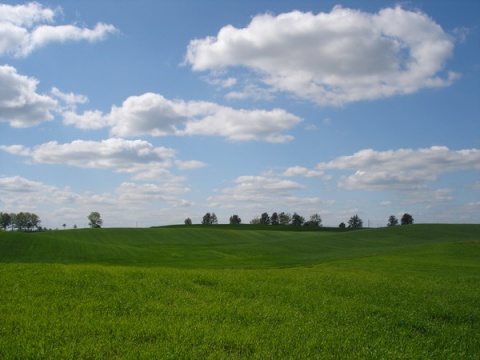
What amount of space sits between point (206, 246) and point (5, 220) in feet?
509

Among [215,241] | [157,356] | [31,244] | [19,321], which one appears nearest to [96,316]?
[19,321]

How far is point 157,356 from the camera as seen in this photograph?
9.58 metres

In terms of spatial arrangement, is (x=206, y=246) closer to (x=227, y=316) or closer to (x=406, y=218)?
(x=227, y=316)

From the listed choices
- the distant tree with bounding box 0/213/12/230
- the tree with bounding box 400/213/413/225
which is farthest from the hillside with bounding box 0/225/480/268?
the distant tree with bounding box 0/213/12/230

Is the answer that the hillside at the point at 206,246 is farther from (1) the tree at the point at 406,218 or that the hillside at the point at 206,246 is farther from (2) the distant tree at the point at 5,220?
(2) the distant tree at the point at 5,220

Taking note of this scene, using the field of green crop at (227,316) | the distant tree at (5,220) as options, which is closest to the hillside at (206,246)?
the field of green crop at (227,316)

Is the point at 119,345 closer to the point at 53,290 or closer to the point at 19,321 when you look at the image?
the point at 19,321

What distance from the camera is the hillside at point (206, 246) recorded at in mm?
47906

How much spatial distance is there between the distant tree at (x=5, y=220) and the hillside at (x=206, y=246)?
391 feet

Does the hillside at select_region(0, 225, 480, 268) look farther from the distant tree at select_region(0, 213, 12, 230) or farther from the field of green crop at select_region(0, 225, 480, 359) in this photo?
the distant tree at select_region(0, 213, 12, 230)

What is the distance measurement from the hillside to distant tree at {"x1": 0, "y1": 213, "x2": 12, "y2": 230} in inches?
4695

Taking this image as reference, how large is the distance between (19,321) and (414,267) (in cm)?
3214

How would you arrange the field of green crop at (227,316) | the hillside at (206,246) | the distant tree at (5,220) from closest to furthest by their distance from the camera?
the field of green crop at (227,316) < the hillside at (206,246) < the distant tree at (5,220)

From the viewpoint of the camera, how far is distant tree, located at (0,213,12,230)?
625ft
